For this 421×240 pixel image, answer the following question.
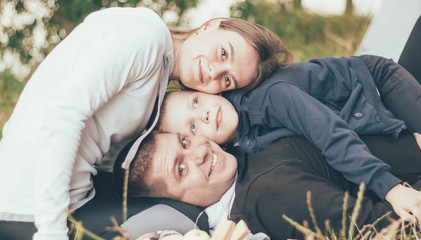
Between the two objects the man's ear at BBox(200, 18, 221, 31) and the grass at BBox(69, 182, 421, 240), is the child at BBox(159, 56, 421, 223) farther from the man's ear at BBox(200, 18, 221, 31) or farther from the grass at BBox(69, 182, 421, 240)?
the man's ear at BBox(200, 18, 221, 31)

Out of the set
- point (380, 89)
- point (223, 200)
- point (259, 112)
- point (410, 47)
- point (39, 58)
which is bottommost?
point (39, 58)

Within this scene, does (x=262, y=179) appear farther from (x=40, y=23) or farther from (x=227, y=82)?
(x=40, y=23)

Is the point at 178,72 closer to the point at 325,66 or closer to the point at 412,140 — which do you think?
the point at 325,66

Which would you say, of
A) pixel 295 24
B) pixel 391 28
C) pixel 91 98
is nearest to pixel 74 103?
pixel 91 98

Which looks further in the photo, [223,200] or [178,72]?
[178,72]

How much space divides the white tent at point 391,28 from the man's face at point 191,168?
188cm

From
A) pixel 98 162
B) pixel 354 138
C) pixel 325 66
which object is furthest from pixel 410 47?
pixel 98 162

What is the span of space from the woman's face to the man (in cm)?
33

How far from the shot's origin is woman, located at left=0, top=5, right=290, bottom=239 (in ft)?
5.34

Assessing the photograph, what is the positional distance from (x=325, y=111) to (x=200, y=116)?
0.61 m

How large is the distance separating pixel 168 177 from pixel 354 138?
862 mm

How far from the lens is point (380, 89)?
2414 millimetres

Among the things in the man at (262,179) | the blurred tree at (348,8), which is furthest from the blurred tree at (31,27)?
the blurred tree at (348,8)

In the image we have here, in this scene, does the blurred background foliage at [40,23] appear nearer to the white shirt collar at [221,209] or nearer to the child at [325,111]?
the child at [325,111]
